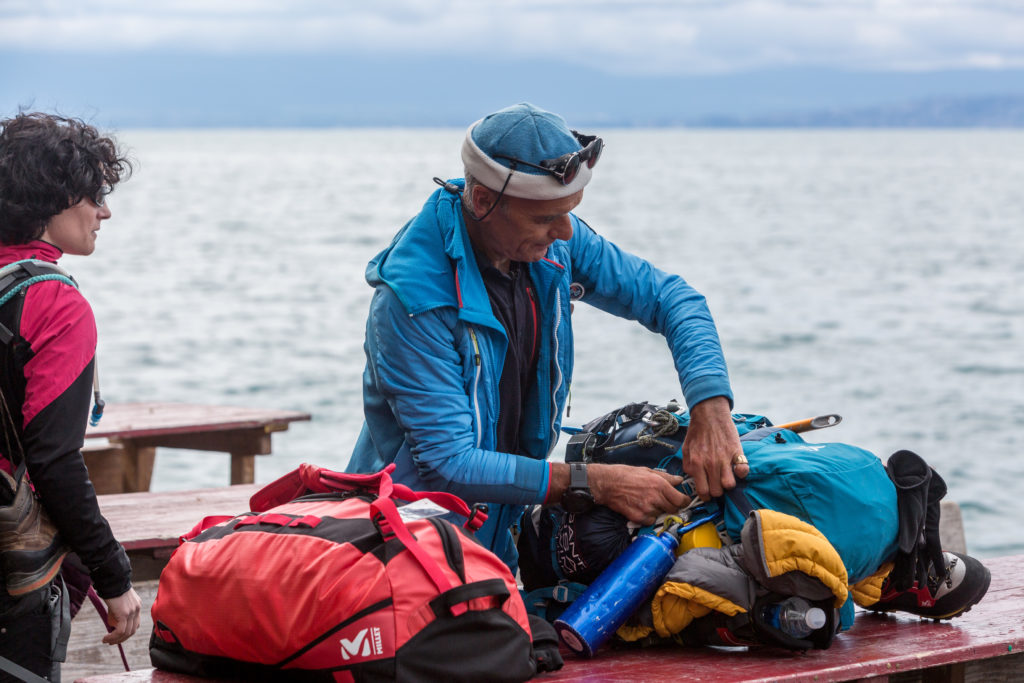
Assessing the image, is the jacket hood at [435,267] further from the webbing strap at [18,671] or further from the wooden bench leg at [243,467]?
the wooden bench leg at [243,467]

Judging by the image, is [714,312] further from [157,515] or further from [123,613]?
[123,613]

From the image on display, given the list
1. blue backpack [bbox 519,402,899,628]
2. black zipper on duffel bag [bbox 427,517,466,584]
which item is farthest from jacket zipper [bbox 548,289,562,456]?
black zipper on duffel bag [bbox 427,517,466,584]

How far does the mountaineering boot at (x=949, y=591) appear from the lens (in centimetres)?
321

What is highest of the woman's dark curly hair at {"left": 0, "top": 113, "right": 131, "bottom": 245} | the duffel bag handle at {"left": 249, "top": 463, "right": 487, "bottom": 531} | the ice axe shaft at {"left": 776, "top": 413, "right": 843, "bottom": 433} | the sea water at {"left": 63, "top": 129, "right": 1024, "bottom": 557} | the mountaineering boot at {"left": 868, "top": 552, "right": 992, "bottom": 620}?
the woman's dark curly hair at {"left": 0, "top": 113, "right": 131, "bottom": 245}

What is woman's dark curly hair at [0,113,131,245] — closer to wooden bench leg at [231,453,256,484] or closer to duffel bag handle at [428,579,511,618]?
duffel bag handle at [428,579,511,618]

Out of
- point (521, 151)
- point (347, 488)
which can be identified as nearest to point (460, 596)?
point (347, 488)

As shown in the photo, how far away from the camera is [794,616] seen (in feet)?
9.40

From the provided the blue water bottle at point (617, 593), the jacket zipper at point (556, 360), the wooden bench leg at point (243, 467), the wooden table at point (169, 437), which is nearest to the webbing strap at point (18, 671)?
the blue water bottle at point (617, 593)

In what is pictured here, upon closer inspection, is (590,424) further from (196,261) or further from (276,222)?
(276,222)

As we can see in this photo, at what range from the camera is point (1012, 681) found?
325cm

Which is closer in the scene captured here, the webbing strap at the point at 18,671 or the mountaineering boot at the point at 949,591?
the webbing strap at the point at 18,671

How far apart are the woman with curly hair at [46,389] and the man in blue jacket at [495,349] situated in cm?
75

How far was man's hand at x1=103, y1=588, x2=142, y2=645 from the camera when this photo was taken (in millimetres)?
2855

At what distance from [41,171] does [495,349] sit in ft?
3.84
